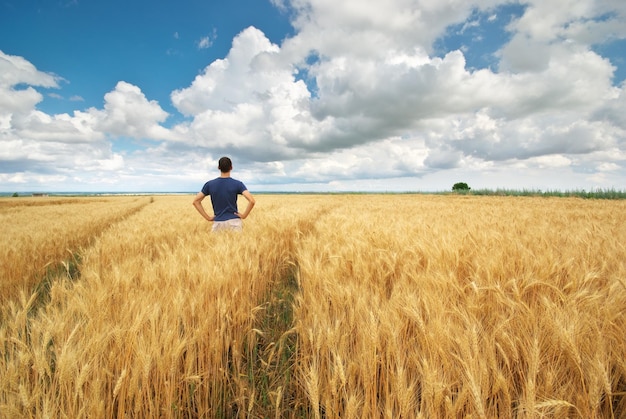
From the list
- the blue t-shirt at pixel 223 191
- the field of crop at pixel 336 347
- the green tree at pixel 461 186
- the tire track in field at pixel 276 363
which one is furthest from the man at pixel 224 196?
the green tree at pixel 461 186

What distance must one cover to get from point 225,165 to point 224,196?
55cm

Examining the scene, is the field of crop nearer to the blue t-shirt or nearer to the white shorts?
the white shorts

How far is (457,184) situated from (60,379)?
76.0 metres

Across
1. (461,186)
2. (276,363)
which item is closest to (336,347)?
(276,363)

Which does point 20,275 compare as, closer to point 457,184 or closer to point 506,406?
point 506,406

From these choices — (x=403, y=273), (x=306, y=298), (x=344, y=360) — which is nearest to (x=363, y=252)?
(x=403, y=273)

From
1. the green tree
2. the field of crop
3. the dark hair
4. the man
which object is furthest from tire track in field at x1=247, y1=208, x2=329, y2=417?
the green tree

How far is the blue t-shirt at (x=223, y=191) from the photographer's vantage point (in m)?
4.94

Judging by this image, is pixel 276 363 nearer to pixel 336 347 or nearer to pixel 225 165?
pixel 336 347

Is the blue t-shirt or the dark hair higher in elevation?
the dark hair

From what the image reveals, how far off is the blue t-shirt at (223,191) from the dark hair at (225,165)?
0.53 ft

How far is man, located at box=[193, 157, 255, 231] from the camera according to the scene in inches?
194

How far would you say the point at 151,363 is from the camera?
1.26m

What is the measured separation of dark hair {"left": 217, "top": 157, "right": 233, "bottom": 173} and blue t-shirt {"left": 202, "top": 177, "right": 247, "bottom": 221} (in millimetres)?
160
